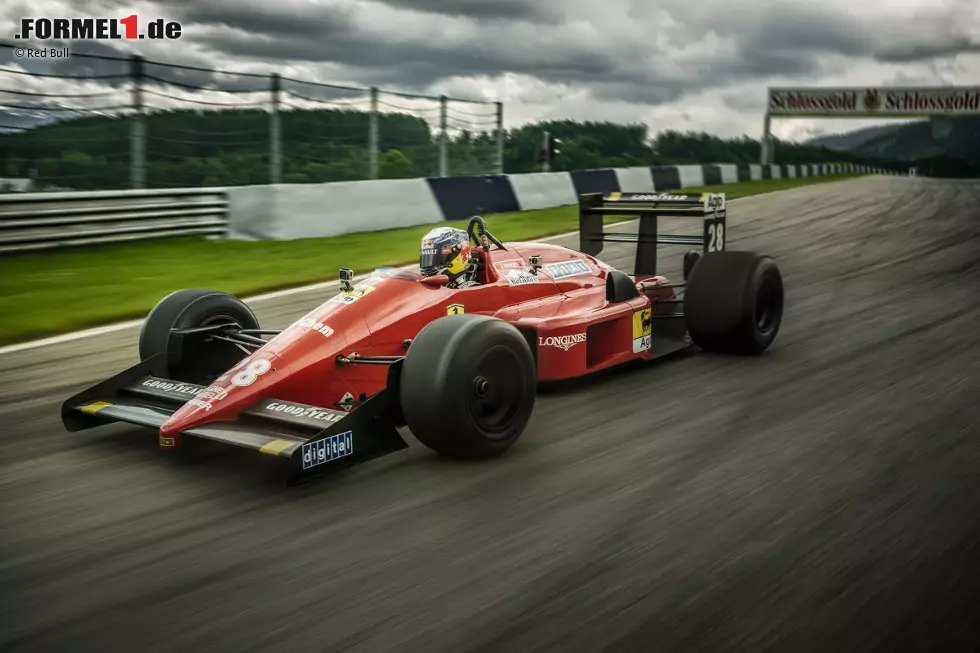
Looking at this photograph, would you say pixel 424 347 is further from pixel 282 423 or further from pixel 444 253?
pixel 444 253

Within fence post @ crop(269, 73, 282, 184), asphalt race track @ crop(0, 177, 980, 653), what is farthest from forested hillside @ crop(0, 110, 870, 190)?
asphalt race track @ crop(0, 177, 980, 653)

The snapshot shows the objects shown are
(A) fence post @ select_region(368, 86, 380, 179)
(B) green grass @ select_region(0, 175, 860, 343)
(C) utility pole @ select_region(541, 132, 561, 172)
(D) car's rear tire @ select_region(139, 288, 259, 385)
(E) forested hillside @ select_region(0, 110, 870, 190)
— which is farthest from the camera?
(C) utility pole @ select_region(541, 132, 561, 172)

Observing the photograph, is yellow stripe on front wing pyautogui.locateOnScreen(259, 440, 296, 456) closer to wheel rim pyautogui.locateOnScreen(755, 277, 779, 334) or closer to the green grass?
wheel rim pyautogui.locateOnScreen(755, 277, 779, 334)

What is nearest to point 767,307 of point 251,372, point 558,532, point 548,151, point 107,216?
point 558,532

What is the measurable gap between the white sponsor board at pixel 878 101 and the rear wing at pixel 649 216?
43387 mm

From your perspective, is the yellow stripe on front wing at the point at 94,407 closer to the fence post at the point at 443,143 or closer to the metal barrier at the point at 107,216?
the metal barrier at the point at 107,216

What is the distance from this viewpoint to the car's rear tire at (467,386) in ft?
15.3

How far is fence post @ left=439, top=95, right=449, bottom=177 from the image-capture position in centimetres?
1755

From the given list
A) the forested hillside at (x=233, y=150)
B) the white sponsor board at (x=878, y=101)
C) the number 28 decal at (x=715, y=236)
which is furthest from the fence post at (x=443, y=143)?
the white sponsor board at (x=878, y=101)

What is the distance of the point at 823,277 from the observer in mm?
11758

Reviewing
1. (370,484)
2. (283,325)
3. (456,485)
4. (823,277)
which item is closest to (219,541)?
(370,484)

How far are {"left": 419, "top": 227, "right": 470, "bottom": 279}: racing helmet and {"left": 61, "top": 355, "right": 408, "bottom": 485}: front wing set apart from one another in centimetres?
125

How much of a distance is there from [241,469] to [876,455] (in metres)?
3.31

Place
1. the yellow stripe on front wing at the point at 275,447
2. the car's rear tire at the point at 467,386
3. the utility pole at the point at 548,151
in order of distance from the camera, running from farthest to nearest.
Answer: the utility pole at the point at 548,151
the car's rear tire at the point at 467,386
the yellow stripe on front wing at the point at 275,447
